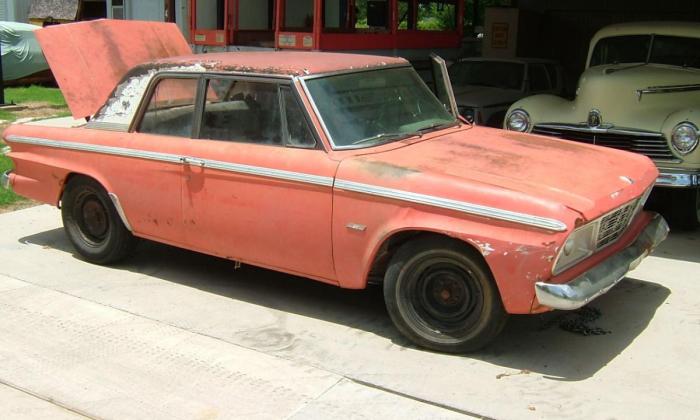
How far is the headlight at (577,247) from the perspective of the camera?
155 inches

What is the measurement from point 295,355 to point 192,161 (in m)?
1.56

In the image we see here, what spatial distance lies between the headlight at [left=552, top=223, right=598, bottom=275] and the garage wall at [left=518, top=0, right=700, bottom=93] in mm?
10645

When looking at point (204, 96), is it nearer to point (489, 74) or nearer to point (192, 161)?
point (192, 161)

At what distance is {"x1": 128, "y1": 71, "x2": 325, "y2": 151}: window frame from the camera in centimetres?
473

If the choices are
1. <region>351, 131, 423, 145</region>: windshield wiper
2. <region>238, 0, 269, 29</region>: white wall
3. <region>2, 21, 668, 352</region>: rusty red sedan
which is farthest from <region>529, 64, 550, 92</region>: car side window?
<region>351, 131, 423, 145</region>: windshield wiper

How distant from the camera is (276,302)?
207 inches

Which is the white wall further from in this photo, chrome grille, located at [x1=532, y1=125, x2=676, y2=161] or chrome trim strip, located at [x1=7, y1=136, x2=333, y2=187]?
chrome trim strip, located at [x1=7, y1=136, x2=333, y2=187]

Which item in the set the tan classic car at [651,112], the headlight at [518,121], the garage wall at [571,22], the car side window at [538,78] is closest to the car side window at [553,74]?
the car side window at [538,78]

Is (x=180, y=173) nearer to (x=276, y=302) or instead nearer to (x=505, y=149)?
(x=276, y=302)

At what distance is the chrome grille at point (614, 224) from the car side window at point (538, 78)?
6.01 m

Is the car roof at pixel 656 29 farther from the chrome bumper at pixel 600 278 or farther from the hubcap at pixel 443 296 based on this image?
the hubcap at pixel 443 296

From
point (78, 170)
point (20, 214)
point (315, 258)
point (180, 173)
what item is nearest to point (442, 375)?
point (315, 258)

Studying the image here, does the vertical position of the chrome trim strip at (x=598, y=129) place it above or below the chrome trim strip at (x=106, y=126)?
below

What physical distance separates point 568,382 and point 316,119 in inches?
82.9
